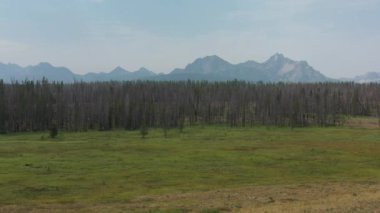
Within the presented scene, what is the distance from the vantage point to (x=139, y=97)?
188 metres

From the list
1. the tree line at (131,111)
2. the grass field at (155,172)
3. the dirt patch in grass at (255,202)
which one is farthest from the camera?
the tree line at (131,111)

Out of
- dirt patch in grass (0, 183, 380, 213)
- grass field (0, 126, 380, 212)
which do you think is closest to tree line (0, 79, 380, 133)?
grass field (0, 126, 380, 212)

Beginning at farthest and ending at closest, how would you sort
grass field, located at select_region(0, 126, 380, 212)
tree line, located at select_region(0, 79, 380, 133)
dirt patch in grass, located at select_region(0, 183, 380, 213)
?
1. tree line, located at select_region(0, 79, 380, 133)
2. grass field, located at select_region(0, 126, 380, 212)
3. dirt patch in grass, located at select_region(0, 183, 380, 213)

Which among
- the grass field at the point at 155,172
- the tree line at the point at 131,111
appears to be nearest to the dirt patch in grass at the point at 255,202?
the grass field at the point at 155,172

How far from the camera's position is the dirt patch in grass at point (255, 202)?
27597 mm

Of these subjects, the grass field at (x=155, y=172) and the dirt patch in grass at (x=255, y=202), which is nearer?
the dirt patch in grass at (x=255, y=202)

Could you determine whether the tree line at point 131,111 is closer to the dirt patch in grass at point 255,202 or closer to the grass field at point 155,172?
the grass field at point 155,172

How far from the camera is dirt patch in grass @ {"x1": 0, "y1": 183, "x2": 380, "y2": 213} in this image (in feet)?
90.5

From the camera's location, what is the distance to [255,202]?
30703mm

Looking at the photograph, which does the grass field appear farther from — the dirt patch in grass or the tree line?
the tree line

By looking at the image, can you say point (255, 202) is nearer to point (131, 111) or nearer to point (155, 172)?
point (155, 172)

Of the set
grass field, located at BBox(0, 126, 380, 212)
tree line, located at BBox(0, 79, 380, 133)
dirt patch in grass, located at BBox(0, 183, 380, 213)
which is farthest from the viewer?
tree line, located at BBox(0, 79, 380, 133)

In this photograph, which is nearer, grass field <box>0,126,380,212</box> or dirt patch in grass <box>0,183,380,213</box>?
dirt patch in grass <box>0,183,380,213</box>

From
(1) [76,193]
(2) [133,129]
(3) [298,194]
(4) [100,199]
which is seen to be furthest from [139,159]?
(2) [133,129]
